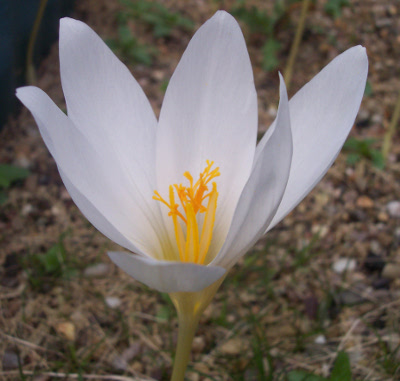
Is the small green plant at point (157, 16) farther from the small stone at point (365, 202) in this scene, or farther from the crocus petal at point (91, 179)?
the crocus petal at point (91, 179)

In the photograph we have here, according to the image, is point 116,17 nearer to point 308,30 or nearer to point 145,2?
point 145,2

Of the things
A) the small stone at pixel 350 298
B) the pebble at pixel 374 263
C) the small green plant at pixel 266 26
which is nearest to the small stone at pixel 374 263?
the pebble at pixel 374 263

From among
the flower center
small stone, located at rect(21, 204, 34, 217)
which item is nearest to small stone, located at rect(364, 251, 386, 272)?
the flower center

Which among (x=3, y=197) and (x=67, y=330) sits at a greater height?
(x=3, y=197)

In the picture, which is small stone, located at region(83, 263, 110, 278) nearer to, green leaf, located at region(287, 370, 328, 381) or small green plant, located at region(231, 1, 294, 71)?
green leaf, located at region(287, 370, 328, 381)

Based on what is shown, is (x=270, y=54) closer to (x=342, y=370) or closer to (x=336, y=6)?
(x=336, y=6)

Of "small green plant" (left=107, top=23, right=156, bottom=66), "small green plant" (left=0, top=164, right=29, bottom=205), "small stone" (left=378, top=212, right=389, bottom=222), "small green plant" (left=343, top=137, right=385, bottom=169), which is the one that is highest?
"small green plant" (left=107, top=23, right=156, bottom=66)

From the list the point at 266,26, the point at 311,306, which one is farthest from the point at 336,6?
the point at 311,306
